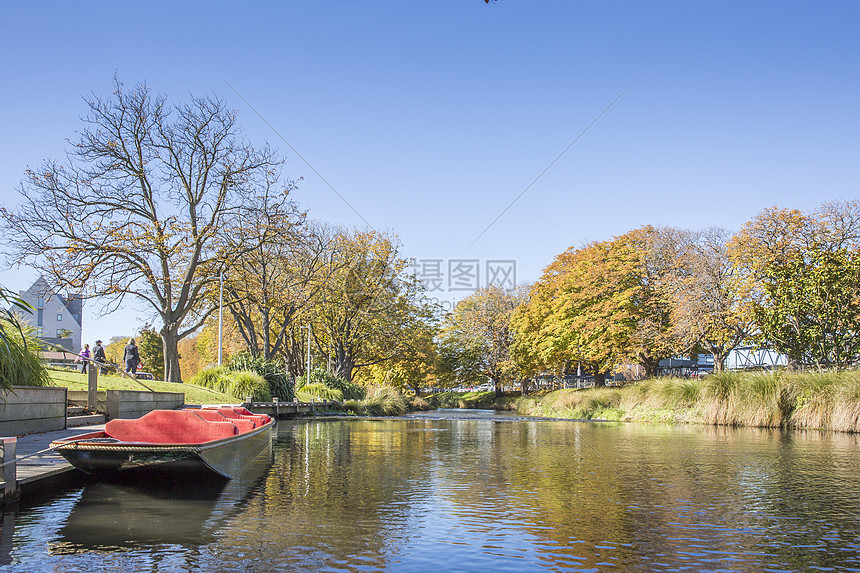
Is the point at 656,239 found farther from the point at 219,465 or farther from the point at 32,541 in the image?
the point at 32,541

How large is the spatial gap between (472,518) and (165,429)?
508 cm

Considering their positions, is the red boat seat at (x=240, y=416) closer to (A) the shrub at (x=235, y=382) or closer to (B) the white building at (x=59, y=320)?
(A) the shrub at (x=235, y=382)

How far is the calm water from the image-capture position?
20.8 feet

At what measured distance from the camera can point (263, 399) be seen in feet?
91.9

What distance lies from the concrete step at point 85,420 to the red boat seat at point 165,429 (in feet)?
16.1

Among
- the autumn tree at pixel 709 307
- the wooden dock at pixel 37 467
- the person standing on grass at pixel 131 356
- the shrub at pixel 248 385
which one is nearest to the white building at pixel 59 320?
the person standing on grass at pixel 131 356

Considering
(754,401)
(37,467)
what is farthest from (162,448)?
(754,401)

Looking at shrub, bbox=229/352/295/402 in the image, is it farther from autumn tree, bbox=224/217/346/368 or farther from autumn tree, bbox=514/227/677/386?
autumn tree, bbox=514/227/677/386

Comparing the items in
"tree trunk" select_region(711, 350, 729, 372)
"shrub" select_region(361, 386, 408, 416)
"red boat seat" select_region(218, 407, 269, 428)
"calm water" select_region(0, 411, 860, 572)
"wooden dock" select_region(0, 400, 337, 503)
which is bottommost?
"shrub" select_region(361, 386, 408, 416)

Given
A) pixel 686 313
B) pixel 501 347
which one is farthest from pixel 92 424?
pixel 501 347

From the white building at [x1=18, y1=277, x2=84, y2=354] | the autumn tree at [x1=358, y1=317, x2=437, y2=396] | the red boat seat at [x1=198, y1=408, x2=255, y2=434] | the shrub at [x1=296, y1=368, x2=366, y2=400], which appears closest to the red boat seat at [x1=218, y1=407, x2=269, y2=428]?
the red boat seat at [x1=198, y1=408, x2=255, y2=434]

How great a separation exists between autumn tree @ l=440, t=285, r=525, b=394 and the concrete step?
46000mm

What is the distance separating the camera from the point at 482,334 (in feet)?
204

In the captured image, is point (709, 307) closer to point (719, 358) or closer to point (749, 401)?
point (719, 358)
